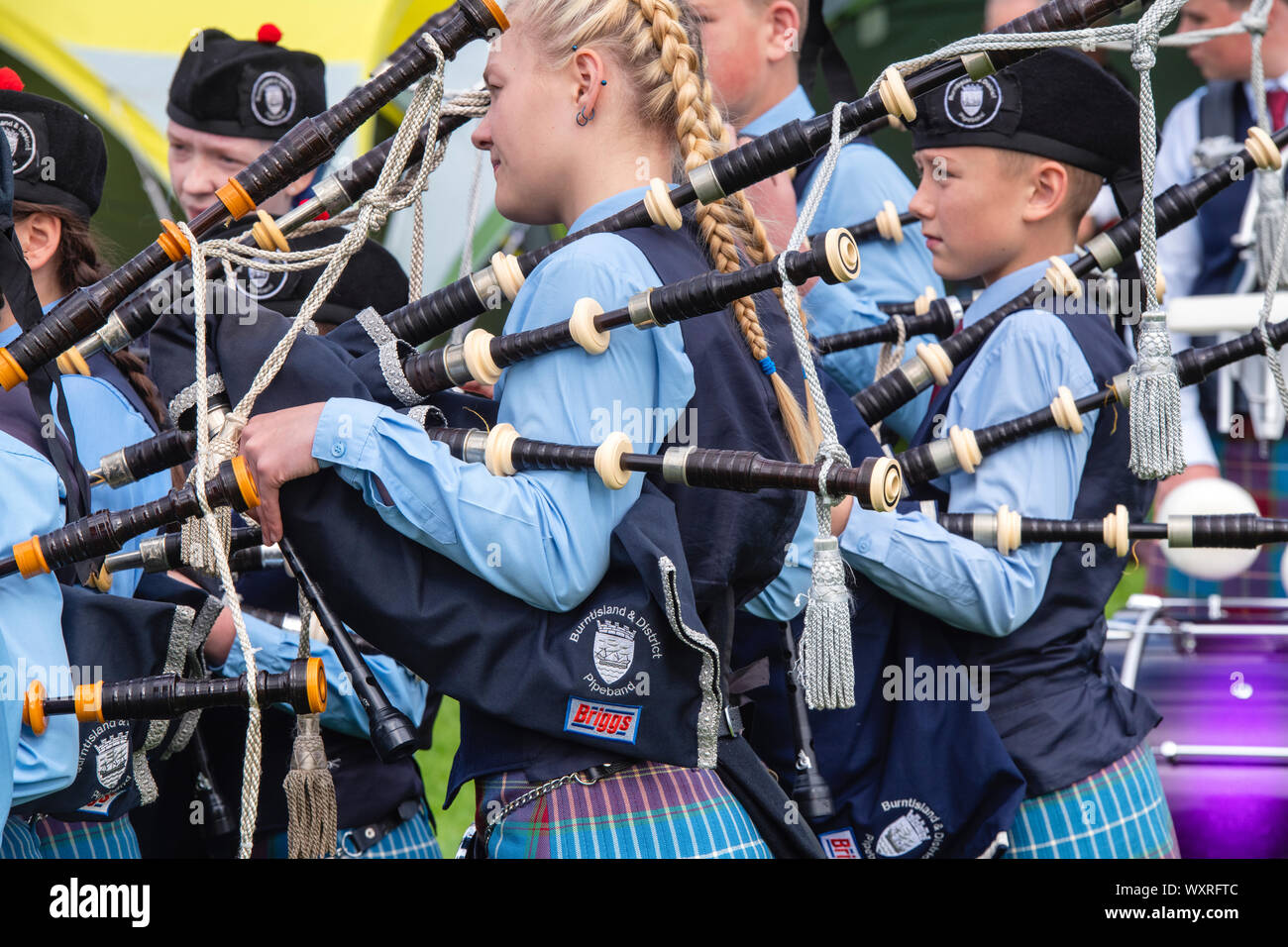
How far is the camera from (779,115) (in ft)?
12.7

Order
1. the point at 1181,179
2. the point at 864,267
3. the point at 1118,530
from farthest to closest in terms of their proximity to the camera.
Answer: the point at 1181,179, the point at 864,267, the point at 1118,530

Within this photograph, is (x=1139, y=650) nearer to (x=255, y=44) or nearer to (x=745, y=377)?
(x=745, y=377)

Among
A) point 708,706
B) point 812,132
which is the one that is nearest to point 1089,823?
point 708,706

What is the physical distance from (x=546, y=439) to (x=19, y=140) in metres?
1.45

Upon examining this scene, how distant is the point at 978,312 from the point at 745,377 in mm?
1128

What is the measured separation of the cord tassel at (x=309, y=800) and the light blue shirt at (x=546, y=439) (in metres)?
0.45

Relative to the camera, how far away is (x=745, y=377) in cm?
213

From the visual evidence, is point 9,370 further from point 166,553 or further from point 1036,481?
point 1036,481

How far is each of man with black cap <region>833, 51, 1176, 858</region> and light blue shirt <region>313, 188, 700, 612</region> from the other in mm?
666

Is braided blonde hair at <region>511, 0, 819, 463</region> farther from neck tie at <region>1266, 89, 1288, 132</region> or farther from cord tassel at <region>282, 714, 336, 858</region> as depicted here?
neck tie at <region>1266, 89, 1288, 132</region>

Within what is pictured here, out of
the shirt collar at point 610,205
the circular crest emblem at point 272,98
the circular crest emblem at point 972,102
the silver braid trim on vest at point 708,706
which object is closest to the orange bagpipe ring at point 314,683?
the silver braid trim on vest at point 708,706

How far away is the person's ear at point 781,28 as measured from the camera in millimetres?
3701

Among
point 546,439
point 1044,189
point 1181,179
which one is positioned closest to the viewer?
point 546,439

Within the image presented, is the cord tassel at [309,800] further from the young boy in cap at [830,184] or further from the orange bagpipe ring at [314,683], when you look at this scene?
the young boy in cap at [830,184]
